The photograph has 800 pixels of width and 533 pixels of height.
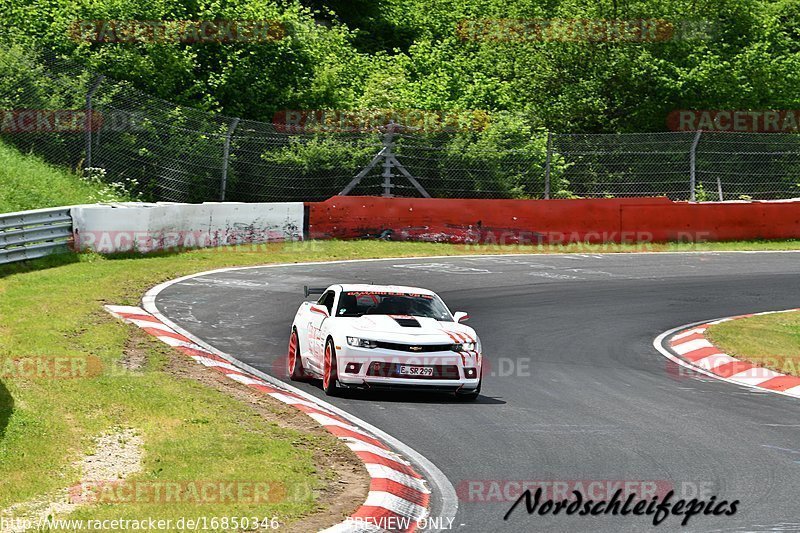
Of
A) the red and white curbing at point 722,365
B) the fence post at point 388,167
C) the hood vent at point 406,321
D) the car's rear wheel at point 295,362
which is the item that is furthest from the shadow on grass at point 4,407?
the fence post at point 388,167

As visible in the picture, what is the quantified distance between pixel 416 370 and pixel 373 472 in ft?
11.3

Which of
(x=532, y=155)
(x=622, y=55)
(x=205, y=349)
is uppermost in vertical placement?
(x=622, y=55)

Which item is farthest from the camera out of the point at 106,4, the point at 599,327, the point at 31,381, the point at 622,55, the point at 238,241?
the point at 622,55

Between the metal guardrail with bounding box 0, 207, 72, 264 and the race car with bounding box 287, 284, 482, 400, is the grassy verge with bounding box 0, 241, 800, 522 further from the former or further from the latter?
the metal guardrail with bounding box 0, 207, 72, 264

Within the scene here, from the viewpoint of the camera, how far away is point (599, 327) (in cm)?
1819

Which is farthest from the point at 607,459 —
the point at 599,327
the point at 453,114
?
the point at 453,114

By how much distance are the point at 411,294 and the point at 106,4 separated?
73.9 feet

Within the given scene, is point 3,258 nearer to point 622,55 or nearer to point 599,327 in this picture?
point 599,327

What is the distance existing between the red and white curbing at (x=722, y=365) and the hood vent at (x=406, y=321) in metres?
4.27

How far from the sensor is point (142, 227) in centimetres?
2339

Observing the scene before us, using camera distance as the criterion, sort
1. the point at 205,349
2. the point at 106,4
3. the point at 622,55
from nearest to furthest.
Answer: the point at 205,349
the point at 106,4
the point at 622,55

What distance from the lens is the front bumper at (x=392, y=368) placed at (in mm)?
12320

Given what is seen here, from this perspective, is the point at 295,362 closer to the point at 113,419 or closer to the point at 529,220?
the point at 113,419

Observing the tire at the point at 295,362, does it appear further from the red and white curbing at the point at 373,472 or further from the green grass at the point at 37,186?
the green grass at the point at 37,186
